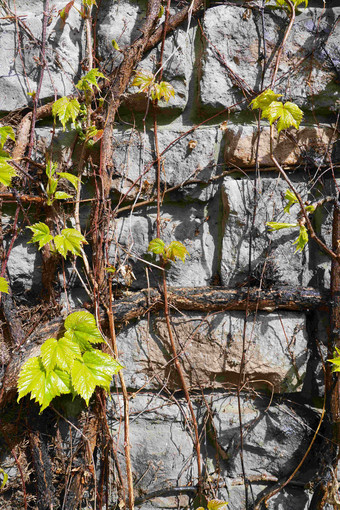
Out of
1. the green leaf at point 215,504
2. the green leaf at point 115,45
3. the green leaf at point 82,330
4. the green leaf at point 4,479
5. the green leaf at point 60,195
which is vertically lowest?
the green leaf at point 215,504

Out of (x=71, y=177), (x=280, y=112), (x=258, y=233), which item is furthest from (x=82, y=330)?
(x=280, y=112)

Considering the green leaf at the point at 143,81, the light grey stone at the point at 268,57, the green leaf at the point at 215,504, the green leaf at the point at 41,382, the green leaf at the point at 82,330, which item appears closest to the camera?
the green leaf at the point at 41,382

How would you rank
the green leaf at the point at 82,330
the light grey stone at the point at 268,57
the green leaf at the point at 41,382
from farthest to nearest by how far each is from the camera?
the light grey stone at the point at 268,57
the green leaf at the point at 82,330
the green leaf at the point at 41,382

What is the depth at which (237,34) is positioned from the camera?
61.9 inches

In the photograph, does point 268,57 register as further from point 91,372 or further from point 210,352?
point 91,372

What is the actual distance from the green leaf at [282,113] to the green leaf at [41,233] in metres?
0.87

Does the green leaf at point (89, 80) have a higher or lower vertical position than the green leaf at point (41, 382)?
higher

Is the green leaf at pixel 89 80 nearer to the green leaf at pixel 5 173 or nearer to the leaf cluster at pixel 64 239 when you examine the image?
the green leaf at pixel 5 173

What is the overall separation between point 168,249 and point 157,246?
44 mm

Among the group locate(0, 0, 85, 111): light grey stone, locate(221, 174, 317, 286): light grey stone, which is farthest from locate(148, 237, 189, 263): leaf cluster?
locate(0, 0, 85, 111): light grey stone

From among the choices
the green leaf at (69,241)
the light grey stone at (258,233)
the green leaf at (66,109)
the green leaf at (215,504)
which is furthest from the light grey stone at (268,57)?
the green leaf at (215,504)

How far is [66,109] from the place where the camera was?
1.41 meters

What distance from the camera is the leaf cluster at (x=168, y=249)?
143 centimetres

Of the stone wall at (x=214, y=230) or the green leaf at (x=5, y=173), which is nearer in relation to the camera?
the green leaf at (x=5, y=173)
